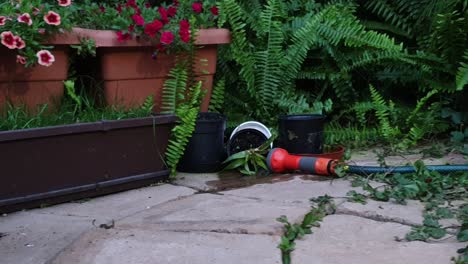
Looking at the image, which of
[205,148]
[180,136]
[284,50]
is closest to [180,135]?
[180,136]

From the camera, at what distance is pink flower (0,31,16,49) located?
8.68 ft

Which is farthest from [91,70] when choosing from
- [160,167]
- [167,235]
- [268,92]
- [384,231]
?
[384,231]

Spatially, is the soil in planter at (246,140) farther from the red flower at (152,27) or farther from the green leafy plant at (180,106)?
the red flower at (152,27)

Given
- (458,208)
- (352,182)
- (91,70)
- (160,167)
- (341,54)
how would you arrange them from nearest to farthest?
(458,208) < (352,182) < (160,167) < (91,70) < (341,54)

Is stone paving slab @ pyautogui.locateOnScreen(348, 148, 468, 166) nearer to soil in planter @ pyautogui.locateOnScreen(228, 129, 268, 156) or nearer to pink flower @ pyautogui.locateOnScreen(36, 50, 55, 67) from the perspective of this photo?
soil in planter @ pyautogui.locateOnScreen(228, 129, 268, 156)

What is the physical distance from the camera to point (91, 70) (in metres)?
3.29

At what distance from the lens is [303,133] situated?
127 inches

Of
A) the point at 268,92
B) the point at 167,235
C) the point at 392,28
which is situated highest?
the point at 392,28

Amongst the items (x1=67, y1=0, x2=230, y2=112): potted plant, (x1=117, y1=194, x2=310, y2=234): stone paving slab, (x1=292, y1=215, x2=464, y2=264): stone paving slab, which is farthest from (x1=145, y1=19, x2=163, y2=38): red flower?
(x1=292, y1=215, x2=464, y2=264): stone paving slab

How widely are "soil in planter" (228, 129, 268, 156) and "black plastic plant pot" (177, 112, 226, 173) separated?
0.11m

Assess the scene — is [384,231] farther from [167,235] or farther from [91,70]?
[91,70]

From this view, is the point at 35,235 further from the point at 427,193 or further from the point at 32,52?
the point at 427,193

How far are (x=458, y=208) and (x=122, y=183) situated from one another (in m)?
1.42

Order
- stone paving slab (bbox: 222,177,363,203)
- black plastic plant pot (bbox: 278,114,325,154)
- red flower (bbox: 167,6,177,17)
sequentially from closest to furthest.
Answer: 1. stone paving slab (bbox: 222,177,363,203)
2. black plastic plant pot (bbox: 278,114,325,154)
3. red flower (bbox: 167,6,177,17)
